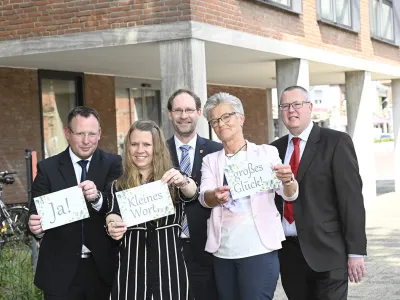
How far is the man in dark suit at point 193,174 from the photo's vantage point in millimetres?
5020

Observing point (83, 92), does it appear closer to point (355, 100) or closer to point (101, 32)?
point (101, 32)

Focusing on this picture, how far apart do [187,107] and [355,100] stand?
1525 centimetres

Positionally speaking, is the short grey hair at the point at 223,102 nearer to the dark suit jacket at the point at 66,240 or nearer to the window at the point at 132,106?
the dark suit jacket at the point at 66,240

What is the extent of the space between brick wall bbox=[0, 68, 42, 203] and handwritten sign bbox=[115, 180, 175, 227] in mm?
10766

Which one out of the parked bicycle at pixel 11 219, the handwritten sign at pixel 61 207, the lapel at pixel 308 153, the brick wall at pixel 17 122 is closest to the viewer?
the handwritten sign at pixel 61 207

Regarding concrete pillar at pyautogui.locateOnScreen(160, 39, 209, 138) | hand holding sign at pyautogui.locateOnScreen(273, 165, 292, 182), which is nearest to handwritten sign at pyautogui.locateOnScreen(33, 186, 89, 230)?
hand holding sign at pyautogui.locateOnScreen(273, 165, 292, 182)

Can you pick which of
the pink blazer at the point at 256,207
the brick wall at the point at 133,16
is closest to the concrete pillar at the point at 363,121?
the brick wall at the point at 133,16

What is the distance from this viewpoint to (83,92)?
16531mm

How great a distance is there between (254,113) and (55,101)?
10.0 metres

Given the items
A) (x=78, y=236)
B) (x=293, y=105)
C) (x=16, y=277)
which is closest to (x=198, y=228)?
(x=78, y=236)

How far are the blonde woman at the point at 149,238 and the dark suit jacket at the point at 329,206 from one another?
883 mm

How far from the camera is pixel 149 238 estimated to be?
4398 millimetres

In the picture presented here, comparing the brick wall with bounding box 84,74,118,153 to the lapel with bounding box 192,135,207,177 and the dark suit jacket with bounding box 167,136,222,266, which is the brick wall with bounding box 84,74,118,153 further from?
the dark suit jacket with bounding box 167,136,222,266

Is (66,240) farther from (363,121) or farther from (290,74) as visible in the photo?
(363,121)
